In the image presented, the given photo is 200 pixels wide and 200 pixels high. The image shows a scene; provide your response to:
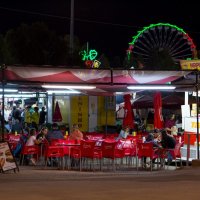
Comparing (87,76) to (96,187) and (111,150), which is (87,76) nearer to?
(111,150)

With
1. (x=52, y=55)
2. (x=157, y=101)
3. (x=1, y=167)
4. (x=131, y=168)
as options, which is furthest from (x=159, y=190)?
(x=52, y=55)

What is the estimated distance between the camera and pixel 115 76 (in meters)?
15.9

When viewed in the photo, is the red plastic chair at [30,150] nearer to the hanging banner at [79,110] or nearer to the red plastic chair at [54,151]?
the red plastic chair at [54,151]

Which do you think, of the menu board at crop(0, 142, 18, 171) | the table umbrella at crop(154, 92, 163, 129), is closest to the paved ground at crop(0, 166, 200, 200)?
the menu board at crop(0, 142, 18, 171)

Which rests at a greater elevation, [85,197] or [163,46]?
[163,46]

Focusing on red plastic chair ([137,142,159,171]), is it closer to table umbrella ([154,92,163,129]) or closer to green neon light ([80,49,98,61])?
table umbrella ([154,92,163,129])

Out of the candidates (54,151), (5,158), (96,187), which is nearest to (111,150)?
(54,151)

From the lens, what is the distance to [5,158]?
14.0m

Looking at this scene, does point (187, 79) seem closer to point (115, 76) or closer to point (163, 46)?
point (115, 76)

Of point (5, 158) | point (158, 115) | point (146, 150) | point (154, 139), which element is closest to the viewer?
point (5, 158)

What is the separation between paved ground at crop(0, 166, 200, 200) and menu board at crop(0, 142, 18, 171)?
19cm

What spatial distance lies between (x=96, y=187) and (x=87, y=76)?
4.92 meters

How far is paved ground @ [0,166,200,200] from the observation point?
1023cm

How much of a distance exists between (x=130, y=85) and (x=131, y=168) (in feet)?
10.5
